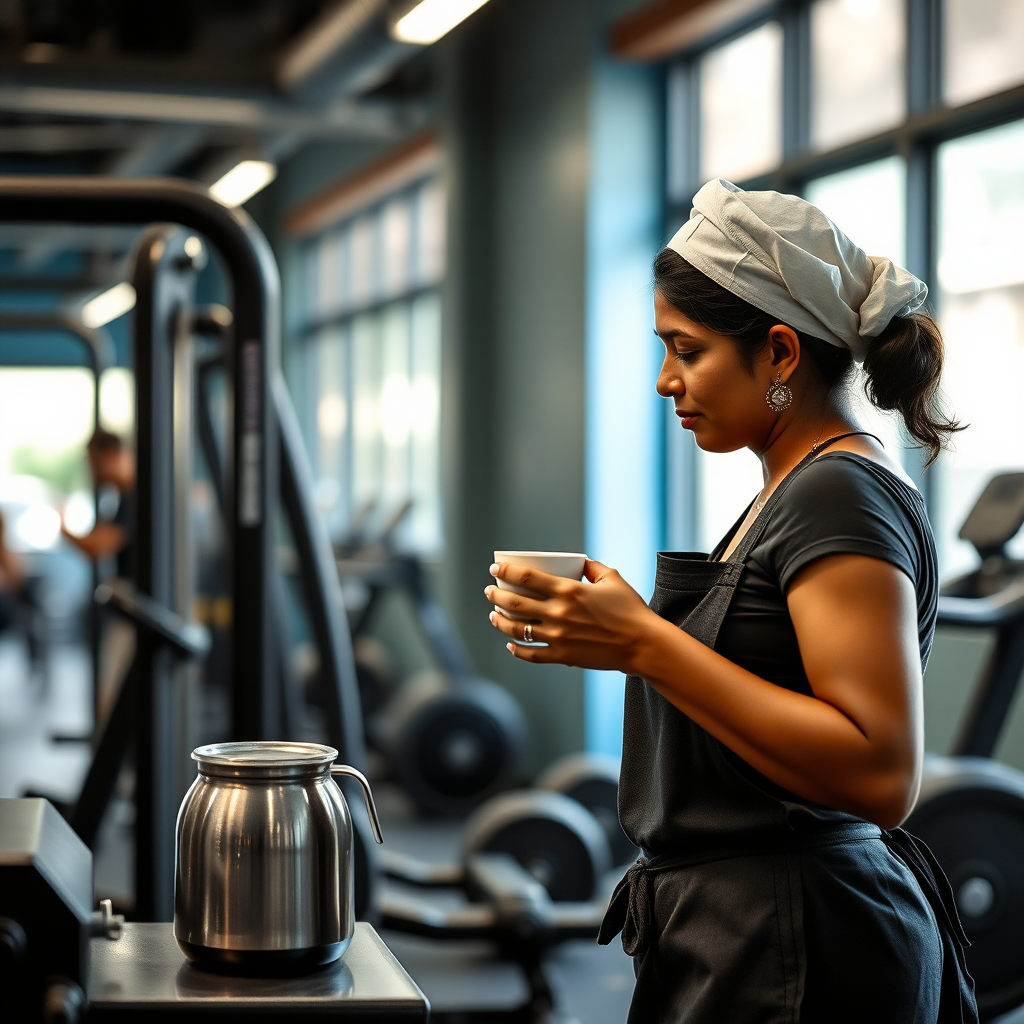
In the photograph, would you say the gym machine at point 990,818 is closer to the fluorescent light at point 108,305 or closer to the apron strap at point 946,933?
the apron strap at point 946,933

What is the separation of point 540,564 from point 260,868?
393mm

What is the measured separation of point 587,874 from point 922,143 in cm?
251

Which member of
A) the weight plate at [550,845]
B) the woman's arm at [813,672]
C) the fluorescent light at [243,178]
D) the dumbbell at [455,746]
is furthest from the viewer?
the fluorescent light at [243,178]

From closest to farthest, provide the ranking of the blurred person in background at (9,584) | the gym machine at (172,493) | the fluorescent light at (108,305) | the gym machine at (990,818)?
1. the gym machine at (172,493)
2. the gym machine at (990,818)
3. the blurred person in background at (9,584)
4. the fluorescent light at (108,305)

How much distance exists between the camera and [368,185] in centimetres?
844

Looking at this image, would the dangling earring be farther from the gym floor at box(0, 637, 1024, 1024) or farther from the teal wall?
the teal wall

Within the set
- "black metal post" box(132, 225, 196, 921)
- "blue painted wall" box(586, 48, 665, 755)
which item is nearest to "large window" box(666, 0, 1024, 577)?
"blue painted wall" box(586, 48, 665, 755)

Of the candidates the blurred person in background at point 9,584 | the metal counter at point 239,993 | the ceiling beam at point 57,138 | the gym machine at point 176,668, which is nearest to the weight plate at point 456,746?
the gym machine at point 176,668

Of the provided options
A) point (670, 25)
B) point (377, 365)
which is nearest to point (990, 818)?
point (670, 25)

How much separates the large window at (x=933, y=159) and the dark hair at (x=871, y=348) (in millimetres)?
2120

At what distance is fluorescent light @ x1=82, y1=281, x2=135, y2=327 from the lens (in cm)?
1130

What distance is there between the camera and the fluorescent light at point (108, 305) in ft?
37.1

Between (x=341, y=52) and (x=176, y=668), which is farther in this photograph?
(x=341, y=52)

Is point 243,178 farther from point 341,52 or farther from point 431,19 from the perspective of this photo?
point 431,19
